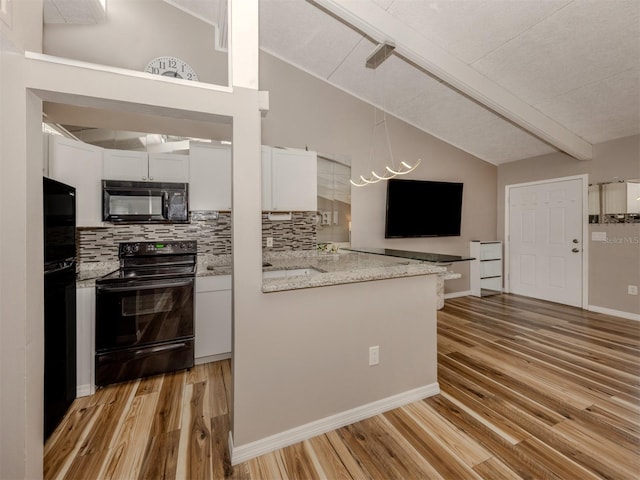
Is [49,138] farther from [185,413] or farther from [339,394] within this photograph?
[339,394]

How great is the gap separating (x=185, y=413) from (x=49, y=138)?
2321mm

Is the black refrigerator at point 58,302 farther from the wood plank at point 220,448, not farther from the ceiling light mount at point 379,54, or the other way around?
the ceiling light mount at point 379,54

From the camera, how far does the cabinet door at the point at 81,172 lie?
7.62 ft

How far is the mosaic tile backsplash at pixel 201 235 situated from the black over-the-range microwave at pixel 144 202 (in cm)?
29

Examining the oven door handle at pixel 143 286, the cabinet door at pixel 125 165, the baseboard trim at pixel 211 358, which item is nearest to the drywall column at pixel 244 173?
the oven door handle at pixel 143 286

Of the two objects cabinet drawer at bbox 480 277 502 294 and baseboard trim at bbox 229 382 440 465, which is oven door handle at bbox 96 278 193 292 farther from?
cabinet drawer at bbox 480 277 502 294

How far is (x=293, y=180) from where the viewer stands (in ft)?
10.8

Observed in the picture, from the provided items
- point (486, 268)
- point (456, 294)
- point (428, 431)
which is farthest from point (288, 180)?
point (486, 268)

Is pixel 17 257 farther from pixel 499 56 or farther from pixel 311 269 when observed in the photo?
pixel 499 56

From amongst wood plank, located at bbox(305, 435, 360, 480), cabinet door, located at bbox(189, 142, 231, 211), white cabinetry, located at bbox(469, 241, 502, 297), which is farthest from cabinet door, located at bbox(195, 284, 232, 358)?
white cabinetry, located at bbox(469, 241, 502, 297)

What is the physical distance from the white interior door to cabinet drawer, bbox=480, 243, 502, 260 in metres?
0.20

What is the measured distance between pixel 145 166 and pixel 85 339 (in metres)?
1.54

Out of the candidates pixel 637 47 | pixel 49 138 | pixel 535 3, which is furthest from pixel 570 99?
pixel 49 138

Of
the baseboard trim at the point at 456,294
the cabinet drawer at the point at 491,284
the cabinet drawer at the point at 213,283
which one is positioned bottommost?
the baseboard trim at the point at 456,294
